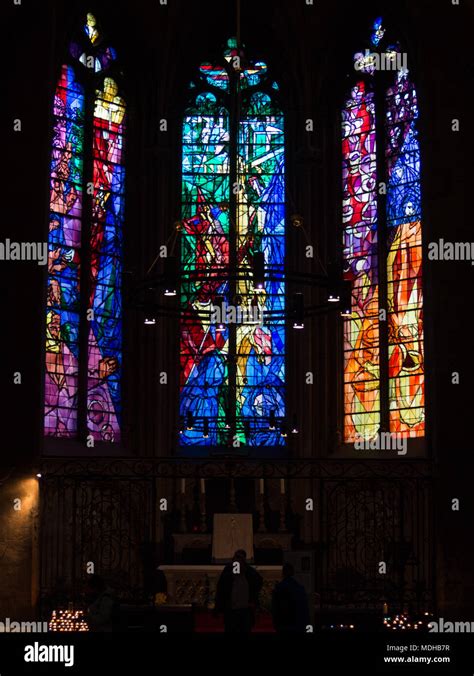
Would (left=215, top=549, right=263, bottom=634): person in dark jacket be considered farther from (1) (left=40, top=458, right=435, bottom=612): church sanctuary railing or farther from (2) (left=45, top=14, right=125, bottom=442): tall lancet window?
(2) (left=45, top=14, right=125, bottom=442): tall lancet window

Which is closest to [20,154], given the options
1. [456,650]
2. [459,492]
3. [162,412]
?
[162,412]

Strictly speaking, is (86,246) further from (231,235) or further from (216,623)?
(216,623)

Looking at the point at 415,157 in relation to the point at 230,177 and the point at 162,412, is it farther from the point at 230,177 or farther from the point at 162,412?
the point at 162,412

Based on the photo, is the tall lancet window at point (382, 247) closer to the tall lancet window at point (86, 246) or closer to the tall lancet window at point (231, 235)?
the tall lancet window at point (231, 235)

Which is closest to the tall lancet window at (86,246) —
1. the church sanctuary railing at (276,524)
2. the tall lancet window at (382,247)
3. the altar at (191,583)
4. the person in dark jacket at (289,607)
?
the church sanctuary railing at (276,524)

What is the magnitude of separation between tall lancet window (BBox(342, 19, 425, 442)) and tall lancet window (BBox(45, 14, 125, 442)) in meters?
3.39

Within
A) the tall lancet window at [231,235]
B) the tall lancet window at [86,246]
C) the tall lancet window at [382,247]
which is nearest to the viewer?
the tall lancet window at [86,246]

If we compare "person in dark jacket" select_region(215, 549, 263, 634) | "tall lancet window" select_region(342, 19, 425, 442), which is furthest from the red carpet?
"tall lancet window" select_region(342, 19, 425, 442)

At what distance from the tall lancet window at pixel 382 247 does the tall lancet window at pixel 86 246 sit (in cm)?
339

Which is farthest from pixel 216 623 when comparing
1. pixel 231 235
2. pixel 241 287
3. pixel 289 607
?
pixel 231 235

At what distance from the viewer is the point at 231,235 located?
2094 cm

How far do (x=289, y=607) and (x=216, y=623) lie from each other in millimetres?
3493

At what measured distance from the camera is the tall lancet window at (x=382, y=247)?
768 inches

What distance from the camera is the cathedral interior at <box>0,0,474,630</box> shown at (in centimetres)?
1747
